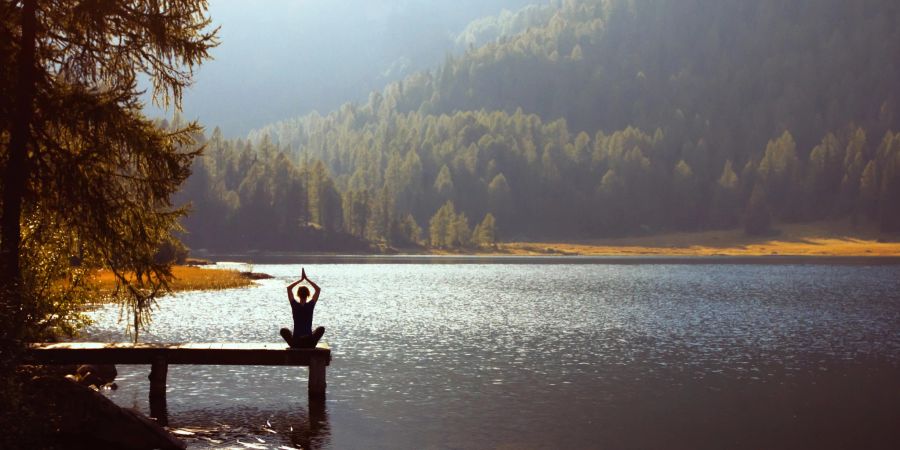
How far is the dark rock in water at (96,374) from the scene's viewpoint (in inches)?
1141

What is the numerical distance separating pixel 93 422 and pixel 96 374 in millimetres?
10841

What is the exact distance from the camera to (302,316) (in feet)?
88.1

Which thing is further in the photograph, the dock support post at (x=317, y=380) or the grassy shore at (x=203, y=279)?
the grassy shore at (x=203, y=279)

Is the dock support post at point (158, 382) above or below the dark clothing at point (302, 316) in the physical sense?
below

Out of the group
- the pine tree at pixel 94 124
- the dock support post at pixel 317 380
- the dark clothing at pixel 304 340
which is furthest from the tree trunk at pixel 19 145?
the dock support post at pixel 317 380

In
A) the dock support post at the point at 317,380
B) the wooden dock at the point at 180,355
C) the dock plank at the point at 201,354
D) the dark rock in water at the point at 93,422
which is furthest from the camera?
the dock support post at the point at 317,380

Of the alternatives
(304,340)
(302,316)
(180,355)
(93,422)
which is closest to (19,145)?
(93,422)

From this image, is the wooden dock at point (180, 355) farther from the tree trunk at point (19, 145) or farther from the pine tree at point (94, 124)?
the tree trunk at point (19, 145)

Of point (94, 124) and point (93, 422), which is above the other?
point (94, 124)

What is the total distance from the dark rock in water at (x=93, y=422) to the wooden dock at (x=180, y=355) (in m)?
5.98

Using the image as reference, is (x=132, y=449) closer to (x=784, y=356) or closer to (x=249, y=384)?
(x=249, y=384)

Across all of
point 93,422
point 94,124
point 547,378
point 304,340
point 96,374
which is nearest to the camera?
point 93,422

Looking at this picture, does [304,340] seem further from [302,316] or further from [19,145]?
[19,145]

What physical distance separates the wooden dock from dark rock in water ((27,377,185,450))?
19.6ft
